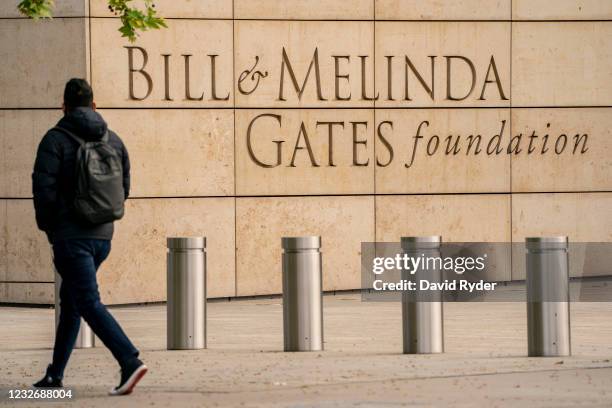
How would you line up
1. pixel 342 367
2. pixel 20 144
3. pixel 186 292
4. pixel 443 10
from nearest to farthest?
pixel 342 367 < pixel 186 292 < pixel 20 144 < pixel 443 10

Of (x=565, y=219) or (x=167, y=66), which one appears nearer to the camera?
(x=167, y=66)

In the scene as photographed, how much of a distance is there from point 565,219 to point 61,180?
10662 millimetres

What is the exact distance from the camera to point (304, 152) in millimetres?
17797

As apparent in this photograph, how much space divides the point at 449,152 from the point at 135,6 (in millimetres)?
4088

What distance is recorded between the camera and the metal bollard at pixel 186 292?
1197cm

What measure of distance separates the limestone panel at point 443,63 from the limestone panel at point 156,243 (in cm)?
240

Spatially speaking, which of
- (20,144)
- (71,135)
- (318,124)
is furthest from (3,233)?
(71,135)

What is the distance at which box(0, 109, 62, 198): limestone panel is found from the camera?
17.0 metres

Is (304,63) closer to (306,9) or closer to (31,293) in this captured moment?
(306,9)

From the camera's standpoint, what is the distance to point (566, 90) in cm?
1875

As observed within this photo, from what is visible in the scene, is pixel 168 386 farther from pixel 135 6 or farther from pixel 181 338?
pixel 135 6

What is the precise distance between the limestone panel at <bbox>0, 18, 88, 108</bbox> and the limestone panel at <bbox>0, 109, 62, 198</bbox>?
0.39 ft

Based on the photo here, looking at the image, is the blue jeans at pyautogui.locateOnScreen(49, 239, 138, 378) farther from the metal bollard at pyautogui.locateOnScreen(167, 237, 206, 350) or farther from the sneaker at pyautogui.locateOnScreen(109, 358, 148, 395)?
the metal bollard at pyautogui.locateOnScreen(167, 237, 206, 350)

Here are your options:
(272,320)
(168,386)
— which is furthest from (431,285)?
(272,320)
